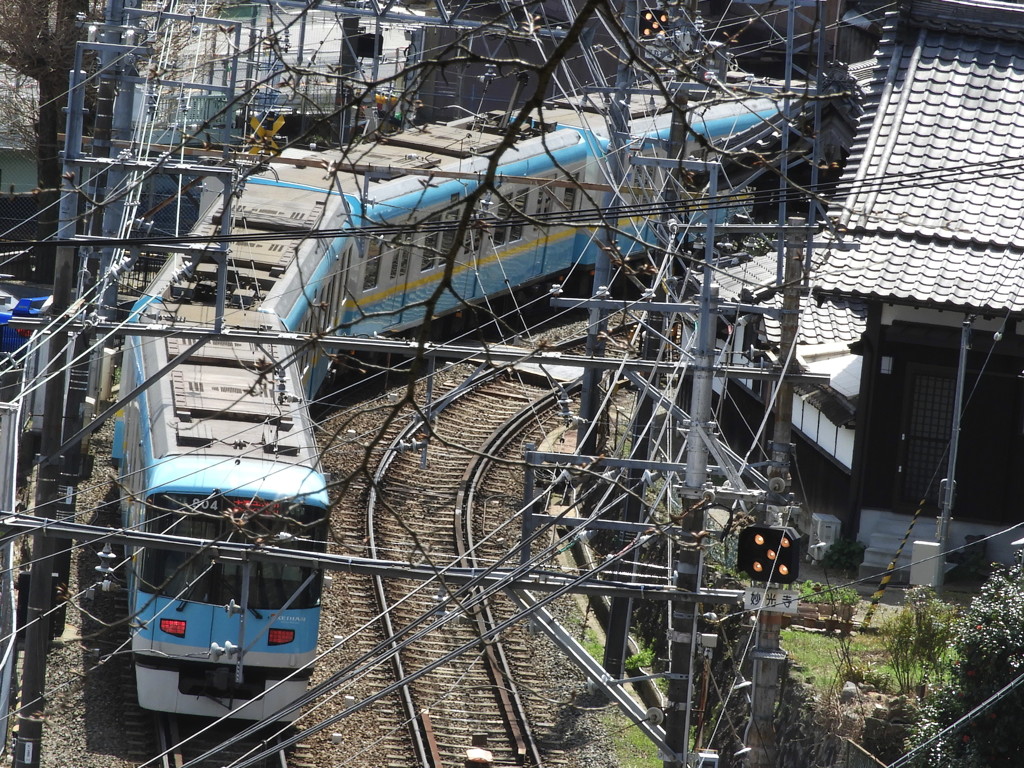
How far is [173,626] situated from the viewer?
11719mm

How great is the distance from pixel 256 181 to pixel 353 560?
37.2 ft

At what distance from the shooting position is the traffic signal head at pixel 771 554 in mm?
8367

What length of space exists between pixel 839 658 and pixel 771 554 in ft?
14.6

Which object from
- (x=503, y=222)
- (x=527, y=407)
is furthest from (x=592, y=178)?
(x=503, y=222)

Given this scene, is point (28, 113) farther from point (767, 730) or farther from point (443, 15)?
point (767, 730)

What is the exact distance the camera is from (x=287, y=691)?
1216 centimetres

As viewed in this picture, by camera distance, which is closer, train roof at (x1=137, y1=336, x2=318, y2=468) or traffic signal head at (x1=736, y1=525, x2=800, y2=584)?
traffic signal head at (x1=736, y1=525, x2=800, y2=584)

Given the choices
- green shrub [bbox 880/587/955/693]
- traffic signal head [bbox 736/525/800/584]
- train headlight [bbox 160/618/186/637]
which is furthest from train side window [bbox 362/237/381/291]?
traffic signal head [bbox 736/525/800/584]

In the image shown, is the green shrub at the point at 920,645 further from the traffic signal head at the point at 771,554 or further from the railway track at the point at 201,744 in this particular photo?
the railway track at the point at 201,744

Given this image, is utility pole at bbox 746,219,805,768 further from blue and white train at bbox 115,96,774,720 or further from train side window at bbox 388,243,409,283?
train side window at bbox 388,243,409,283

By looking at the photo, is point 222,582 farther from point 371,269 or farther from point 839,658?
point 371,269

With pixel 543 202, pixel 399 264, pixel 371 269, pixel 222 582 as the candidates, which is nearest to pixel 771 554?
pixel 222 582

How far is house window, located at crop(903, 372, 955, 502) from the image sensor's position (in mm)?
15234

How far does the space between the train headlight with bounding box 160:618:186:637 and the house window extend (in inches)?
320
